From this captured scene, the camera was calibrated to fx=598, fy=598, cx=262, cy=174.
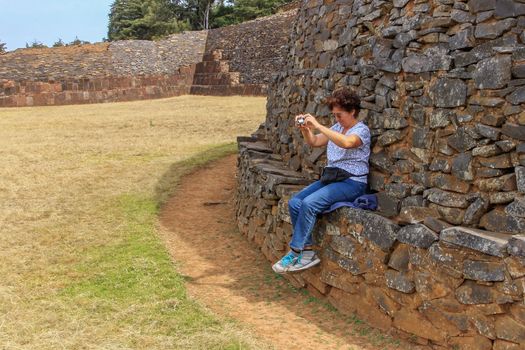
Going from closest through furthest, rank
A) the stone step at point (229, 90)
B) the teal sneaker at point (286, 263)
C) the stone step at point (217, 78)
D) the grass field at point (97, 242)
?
the grass field at point (97, 242) < the teal sneaker at point (286, 263) < the stone step at point (229, 90) < the stone step at point (217, 78)

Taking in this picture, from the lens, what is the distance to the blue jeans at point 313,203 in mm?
4859

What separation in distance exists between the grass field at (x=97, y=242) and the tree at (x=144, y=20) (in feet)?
100

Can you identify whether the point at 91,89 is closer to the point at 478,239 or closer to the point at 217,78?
the point at 217,78

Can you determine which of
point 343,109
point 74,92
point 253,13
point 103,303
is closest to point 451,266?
point 343,109

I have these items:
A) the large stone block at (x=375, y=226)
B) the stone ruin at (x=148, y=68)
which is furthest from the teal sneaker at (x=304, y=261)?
the stone ruin at (x=148, y=68)

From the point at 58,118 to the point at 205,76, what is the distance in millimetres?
9226

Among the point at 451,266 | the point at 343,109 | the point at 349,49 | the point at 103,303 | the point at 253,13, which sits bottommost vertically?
the point at 103,303

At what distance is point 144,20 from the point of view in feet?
147

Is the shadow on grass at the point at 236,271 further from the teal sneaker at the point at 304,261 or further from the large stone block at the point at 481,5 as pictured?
the large stone block at the point at 481,5

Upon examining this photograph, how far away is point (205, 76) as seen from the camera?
27406 mm

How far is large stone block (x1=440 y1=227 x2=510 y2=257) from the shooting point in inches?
145

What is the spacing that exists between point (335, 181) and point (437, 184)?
36.3 inches

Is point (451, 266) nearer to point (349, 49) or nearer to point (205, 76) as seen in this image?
point (349, 49)

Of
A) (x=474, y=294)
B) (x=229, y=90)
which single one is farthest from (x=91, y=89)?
(x=474, y=294)
